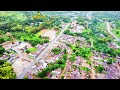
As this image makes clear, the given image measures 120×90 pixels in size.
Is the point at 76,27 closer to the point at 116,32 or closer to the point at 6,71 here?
the point at 116,32

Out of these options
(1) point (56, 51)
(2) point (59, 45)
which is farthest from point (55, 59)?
(2) point (59, 45)

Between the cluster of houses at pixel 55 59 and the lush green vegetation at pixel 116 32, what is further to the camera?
the lush green vegetation at pixel 116 32

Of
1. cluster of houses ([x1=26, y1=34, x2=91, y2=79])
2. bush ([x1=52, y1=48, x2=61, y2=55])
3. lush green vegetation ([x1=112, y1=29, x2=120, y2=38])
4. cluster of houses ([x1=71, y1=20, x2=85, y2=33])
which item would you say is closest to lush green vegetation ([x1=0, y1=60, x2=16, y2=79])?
cluster of houses ([x1=26, y1=34, x2=91, y2=79])

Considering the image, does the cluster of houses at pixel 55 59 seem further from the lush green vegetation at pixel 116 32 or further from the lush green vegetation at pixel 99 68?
the lush green vegetation at pixel 116 32

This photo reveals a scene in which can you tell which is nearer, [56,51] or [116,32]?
[56,51]

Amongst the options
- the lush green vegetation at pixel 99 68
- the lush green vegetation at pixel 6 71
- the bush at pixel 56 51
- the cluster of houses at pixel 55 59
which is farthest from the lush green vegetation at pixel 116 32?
the lush green vegetation at pixel 6 71

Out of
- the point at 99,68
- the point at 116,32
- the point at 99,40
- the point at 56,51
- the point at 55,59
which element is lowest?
the point at 99,68

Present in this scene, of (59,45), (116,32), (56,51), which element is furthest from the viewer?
(116,32)
